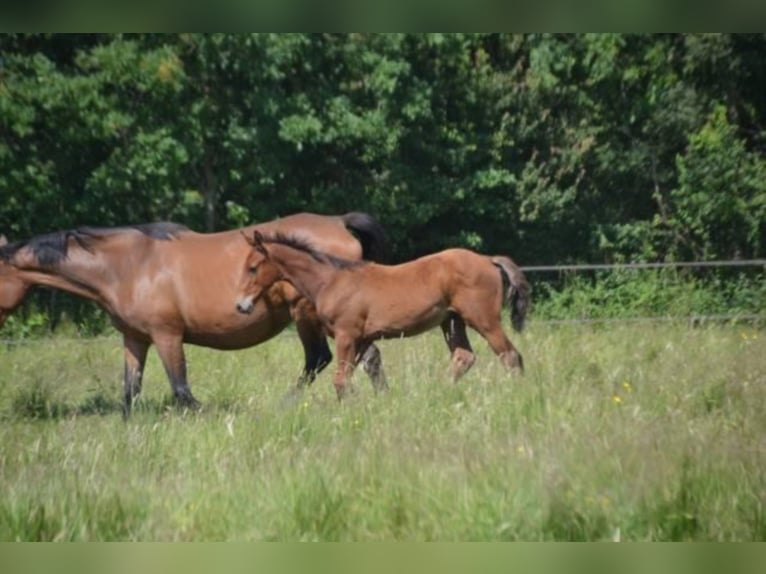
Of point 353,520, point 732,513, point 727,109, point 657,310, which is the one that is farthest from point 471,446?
point 727,109

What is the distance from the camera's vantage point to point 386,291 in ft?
32.0

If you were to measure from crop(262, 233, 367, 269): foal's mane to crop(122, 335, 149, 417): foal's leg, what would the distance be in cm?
137

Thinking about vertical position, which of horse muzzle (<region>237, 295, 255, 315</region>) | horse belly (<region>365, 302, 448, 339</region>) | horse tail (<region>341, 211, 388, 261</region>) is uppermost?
horse tail (<region>341, 211, 388, 261</region>)

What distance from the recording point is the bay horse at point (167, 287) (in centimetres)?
967

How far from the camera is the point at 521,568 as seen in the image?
3.80 meters

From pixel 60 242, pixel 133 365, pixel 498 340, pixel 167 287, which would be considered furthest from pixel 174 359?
pixel 498 340

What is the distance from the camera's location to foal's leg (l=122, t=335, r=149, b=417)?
31.6ft

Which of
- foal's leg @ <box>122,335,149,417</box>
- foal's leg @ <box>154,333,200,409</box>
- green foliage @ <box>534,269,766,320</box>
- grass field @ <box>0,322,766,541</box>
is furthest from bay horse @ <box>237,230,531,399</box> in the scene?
green foliage @ <box>534,269,766,320</box>

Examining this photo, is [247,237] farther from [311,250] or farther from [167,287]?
[167,287]

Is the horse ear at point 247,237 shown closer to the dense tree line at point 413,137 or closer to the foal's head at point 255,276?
the foal's head at point 255,276

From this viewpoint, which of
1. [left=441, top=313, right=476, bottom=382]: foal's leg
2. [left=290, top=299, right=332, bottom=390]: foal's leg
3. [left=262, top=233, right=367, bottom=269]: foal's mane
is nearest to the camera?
[left=441, top=313, right=476, bottom=382]: foal's leg

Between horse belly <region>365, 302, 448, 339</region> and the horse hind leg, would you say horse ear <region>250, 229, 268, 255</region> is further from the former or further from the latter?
the horse hind leg

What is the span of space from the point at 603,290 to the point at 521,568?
14928 mm

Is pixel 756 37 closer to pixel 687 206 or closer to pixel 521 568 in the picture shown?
pixel 687 206
